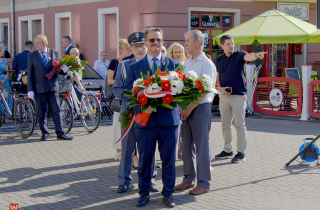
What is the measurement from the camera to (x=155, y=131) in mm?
5344

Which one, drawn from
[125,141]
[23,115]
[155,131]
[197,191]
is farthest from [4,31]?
[155,131]

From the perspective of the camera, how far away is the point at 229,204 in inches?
217

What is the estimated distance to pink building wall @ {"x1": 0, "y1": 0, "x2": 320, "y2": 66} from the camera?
15555mm

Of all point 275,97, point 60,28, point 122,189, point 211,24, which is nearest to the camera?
point 122,189

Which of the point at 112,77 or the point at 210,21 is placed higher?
the point at 210,21

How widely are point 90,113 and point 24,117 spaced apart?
141cm

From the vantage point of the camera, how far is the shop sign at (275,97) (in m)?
13.4

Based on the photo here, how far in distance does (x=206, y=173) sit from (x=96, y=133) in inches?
203

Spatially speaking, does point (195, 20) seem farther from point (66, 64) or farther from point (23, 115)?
point (23, 115)

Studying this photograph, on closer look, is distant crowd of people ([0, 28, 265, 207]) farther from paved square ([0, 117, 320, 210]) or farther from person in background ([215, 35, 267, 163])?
paved square ([0, 117, 320, 210])

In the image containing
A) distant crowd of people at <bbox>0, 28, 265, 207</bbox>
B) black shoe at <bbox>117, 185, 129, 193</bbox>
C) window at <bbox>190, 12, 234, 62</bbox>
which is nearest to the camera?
distant crowd of people at <bbox>0, 28, 265, 207</bbox>

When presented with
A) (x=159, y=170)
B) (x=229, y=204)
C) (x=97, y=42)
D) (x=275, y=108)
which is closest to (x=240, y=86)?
(x=159, y=170)

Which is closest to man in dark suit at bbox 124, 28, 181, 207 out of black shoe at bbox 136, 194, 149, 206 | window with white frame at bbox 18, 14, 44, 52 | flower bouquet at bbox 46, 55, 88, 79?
black shoe at bbox 136, 194, 149, 206

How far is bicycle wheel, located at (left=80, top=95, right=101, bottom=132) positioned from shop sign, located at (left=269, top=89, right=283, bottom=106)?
5.35m
